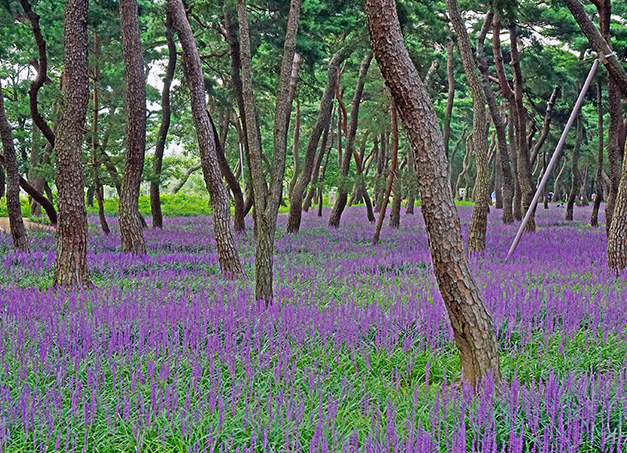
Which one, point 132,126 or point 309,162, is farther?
point 309,162

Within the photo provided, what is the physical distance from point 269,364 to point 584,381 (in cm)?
242

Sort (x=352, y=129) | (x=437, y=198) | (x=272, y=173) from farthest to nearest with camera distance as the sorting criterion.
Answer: (x=352, y=129), (x=272, y=173), (x=437, y=198)


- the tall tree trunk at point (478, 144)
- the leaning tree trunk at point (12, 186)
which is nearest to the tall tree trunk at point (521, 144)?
the tall tree trunk at point (478, 144)

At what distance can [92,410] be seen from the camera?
344 centimetres

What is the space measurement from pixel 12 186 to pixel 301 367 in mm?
9449

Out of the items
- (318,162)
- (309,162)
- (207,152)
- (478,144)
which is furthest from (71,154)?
(318,162)

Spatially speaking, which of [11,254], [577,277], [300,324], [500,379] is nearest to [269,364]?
[300,324]

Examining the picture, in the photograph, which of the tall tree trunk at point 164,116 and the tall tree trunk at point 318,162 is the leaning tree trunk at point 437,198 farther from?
the tall tree trunk at point 164,116

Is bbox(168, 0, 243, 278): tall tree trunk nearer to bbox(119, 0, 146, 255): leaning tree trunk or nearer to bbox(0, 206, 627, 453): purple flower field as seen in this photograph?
bbox(0, 206, 627, 453): purple flower field

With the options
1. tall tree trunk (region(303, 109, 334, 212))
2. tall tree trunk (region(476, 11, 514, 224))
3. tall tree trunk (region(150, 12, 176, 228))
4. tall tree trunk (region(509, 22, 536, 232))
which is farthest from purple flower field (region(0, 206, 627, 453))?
tall tree trunk (region(476, 11, 514, 224))

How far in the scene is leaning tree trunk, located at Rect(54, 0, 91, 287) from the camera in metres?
7.68

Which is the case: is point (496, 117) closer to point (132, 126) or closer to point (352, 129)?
point (352, 129)

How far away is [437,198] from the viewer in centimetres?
414

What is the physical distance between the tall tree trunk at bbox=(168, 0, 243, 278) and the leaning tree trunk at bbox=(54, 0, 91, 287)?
Result: 208 cm
